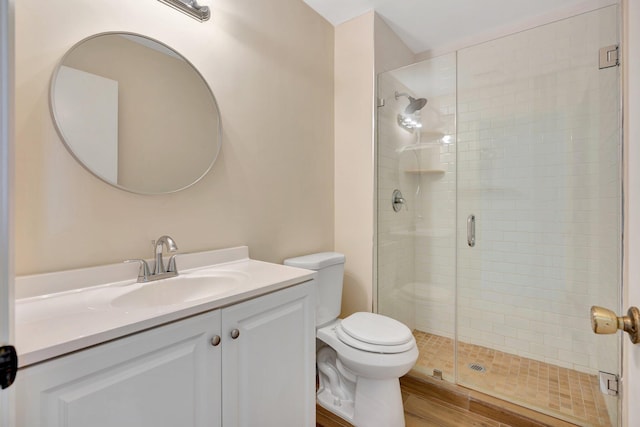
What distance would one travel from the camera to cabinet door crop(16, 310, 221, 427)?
2.02 feet

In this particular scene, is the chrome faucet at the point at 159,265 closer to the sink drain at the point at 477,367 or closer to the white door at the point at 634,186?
the white door at the point at 634,186

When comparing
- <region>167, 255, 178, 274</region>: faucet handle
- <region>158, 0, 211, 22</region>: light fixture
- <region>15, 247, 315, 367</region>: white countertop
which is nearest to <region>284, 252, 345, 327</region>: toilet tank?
<region>15, 247, 315, 367</region>: white countertop

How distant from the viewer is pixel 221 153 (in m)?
1.47

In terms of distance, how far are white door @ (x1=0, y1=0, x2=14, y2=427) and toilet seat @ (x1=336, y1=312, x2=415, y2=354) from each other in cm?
135

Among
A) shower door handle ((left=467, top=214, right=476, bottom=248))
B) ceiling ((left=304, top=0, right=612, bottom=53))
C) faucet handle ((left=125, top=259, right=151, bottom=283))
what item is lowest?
faucet handle ((left=125, top=259, right=151, bottom=283))

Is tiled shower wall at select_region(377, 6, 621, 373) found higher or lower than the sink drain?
higher

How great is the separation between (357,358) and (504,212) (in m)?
1.52

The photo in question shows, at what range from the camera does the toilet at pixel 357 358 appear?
1446 mm

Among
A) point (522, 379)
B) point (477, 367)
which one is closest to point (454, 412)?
point (477, 367)

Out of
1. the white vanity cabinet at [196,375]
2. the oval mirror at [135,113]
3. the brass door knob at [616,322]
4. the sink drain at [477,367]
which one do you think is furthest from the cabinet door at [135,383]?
the sink drain at [477,367]

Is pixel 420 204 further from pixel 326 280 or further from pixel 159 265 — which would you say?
pixel 159 265

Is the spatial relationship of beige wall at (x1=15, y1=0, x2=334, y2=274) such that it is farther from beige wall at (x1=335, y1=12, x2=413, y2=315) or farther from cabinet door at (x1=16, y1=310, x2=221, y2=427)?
cabinet door at (x1=16, y1=310, x2=221, y2=427)

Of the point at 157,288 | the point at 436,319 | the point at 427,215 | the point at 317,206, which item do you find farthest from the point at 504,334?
the point at 157,288

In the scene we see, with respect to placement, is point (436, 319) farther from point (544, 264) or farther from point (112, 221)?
point (112, 221)
